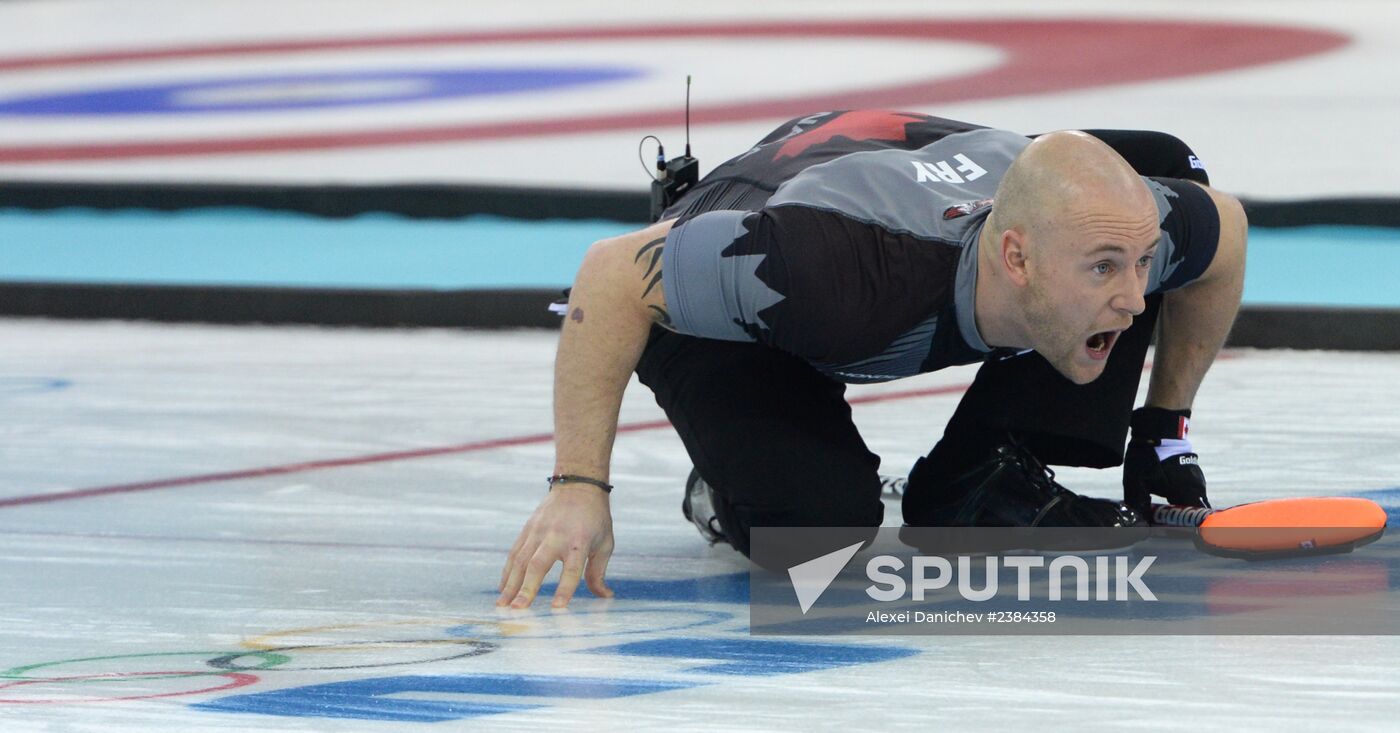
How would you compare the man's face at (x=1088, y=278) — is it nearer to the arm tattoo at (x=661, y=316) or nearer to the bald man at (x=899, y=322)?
the bald man at (x=899, y=322)

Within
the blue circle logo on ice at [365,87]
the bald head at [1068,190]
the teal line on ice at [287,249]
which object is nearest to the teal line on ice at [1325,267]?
the teal line on ice at [287,249]

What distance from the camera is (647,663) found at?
2.04 m

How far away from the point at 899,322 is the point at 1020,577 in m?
0.39

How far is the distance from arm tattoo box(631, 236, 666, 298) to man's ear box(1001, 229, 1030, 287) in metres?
0.36

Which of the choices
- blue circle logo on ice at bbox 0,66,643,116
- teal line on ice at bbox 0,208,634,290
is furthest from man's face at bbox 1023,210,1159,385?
blue circle logo on ice at bbox 0,66,643,116

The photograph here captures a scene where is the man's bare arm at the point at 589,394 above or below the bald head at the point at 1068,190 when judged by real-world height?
below

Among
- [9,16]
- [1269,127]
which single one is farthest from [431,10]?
[1269,127]

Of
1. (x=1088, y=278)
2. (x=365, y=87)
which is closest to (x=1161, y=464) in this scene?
(x=1088, y=278)

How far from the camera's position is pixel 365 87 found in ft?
26.1

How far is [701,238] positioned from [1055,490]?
2.16 ft

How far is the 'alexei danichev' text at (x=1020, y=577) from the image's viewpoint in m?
2.37

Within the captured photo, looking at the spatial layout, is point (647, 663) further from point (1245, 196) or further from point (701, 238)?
point (1245, 196)

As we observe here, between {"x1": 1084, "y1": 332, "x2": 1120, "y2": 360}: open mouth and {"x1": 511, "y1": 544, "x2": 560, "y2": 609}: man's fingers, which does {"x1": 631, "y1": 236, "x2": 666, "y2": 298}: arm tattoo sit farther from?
{"x1": 1084, "y1": 332, "x2": 1120, "y2": 360}: open mouth

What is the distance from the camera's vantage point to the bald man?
87.1 inches
